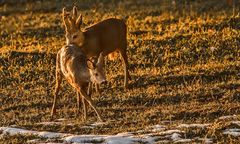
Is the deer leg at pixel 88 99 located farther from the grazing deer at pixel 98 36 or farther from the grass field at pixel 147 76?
the grazing deer at pixel 98 36

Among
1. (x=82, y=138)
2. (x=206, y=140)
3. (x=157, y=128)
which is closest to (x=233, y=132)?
(x=206, y=140)

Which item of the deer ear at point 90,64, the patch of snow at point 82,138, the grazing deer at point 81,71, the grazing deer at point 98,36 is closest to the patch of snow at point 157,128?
the patch of snow at point 82,138

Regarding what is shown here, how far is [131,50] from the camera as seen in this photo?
23.2 meters

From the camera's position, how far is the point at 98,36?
1917 cm

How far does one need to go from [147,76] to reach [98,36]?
6.38 ft

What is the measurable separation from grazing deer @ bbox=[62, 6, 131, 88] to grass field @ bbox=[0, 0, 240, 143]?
0.95 metres

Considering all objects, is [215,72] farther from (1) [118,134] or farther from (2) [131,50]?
(1) [118,134]

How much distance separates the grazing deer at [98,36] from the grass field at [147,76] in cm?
95

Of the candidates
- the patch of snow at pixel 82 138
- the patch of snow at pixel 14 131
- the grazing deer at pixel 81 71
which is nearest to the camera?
the patch of snow at pixel 82 138

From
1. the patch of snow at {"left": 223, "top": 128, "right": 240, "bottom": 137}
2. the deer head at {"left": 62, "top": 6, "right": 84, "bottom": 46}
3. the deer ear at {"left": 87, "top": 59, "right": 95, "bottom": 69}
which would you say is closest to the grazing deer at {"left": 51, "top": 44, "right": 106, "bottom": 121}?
the deer ear at {"left": 87, "top": 59, "right": 95, "bottom": 69}

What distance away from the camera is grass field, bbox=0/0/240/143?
15.3 meters

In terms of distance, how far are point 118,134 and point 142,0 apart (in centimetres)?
2228

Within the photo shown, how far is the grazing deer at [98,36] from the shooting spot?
18.8 m

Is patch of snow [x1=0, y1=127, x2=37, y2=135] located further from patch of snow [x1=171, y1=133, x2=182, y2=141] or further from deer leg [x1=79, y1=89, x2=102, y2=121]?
patch of snow [x1=171, y1=133, x2=182, y2=141]
